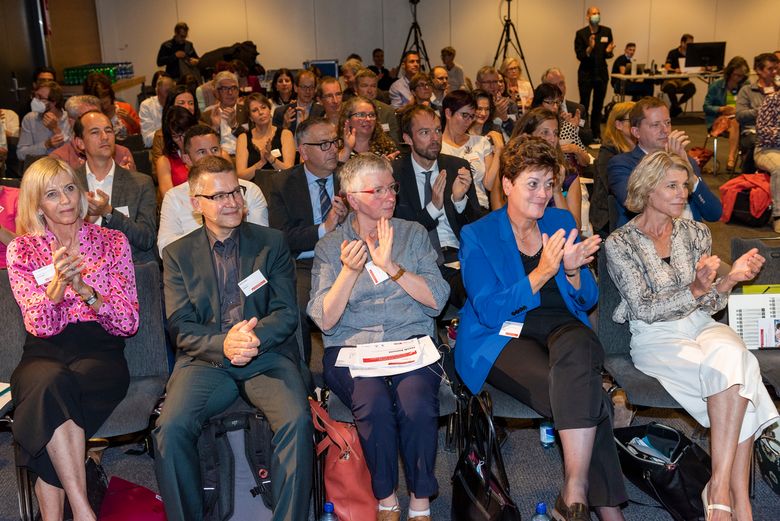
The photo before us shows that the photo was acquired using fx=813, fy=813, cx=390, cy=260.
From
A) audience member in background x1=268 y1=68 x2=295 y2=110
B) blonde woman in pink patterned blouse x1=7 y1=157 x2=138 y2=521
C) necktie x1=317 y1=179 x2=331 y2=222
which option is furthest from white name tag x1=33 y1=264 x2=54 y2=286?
audience member in background x1=268 y1=68 x2=295 y2=110

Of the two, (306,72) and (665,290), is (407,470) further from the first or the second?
(306,72)

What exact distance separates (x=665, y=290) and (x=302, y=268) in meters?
1.76

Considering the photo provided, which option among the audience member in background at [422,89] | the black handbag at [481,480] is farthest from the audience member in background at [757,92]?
the black handbag at [481,480]

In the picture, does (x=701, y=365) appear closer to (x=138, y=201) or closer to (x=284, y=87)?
(x=138, y=201)

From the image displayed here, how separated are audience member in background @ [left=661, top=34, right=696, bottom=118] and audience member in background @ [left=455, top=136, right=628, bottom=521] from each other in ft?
40.5

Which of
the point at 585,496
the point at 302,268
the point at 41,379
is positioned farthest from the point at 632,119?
the point at 41,379

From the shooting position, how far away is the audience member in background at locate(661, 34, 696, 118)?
14.6 meters

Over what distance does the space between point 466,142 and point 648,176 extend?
2119mm

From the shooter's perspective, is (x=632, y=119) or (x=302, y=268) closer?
(x=302, y=268)

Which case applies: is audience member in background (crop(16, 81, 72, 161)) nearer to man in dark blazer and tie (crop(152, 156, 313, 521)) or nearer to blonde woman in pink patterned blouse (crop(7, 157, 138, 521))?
blonde woman in pink patterned blouse (crop(7, 157, 138, 521))

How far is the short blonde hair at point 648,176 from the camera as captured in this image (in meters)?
3.32

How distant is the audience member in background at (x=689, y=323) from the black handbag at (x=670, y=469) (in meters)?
0.06

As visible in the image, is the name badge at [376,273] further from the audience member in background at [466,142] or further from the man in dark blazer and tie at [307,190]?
the audience member in background at [466,142]

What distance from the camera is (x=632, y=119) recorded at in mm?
4559
